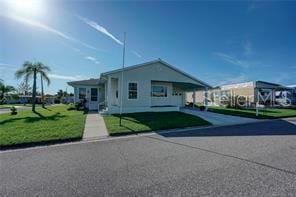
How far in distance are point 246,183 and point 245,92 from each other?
32.5 metres

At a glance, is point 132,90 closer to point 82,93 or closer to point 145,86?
point 145,86

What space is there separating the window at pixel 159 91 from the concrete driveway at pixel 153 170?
40.7ft

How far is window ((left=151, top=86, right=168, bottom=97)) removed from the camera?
19641 mm

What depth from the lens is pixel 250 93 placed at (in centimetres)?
3234

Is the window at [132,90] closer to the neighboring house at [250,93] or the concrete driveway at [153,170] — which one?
the concrete driveway at [153,170]

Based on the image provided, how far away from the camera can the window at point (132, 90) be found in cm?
1753

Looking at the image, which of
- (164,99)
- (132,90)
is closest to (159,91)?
(164,99)

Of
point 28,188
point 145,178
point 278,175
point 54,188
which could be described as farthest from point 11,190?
point 278,175

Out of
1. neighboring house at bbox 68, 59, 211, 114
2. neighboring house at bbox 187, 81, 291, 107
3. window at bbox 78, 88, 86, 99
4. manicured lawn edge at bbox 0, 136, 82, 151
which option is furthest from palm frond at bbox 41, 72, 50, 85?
neighboring house at bbox 187, 81, 291, 107

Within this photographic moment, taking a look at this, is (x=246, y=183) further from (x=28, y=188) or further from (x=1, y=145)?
(x=1, y=145)

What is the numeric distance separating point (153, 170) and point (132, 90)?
1317 cm

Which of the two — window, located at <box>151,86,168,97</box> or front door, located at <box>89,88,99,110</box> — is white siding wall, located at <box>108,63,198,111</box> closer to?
window, located at <box>151,86,168,97</box>

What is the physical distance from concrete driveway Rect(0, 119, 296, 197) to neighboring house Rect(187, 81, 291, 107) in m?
25.9

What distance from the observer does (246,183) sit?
4008mm
